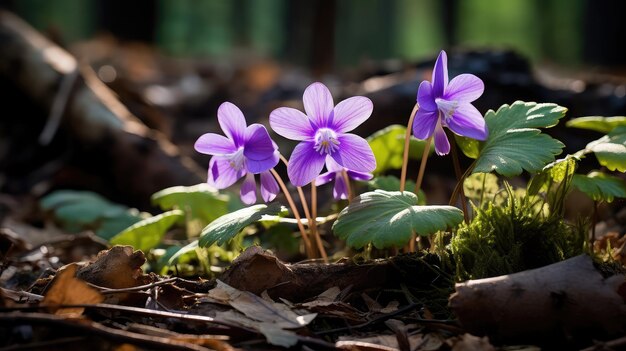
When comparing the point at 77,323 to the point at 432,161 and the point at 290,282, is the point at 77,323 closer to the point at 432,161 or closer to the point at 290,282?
the point at 290,282

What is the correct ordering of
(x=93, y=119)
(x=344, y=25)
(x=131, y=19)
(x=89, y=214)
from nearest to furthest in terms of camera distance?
(x=89, y=214) < (x=93, y=119) < (x=131, y=19) < (x=344, y=25)

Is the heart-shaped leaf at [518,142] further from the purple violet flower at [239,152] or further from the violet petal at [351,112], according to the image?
the purple violet flower at [239,152]

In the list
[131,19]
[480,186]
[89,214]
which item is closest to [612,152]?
[480,186]

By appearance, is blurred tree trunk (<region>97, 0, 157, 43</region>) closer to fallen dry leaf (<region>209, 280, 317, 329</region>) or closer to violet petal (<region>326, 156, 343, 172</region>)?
violet petal (<region>326, 156, 343, 172</region>)

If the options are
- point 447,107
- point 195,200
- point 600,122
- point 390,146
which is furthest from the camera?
point 195,200

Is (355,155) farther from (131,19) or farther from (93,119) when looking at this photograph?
(131,19)

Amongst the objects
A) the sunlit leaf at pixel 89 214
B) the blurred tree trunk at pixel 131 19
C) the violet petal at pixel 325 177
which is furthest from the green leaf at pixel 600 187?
Result: the blurred tree trunk at pixel 131 19
